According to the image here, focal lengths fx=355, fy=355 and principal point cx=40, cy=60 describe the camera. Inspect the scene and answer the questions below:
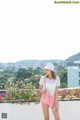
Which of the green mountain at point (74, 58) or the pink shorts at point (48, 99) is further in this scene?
the green mountain at point (74, 58)

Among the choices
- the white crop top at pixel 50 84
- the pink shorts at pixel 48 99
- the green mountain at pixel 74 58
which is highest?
the green mountain at pixel 74 58

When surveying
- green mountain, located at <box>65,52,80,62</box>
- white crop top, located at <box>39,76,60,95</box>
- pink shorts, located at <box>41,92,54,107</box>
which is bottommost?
pink shorts, located at <box>41,92,54,107</box>

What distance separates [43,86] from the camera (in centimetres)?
480

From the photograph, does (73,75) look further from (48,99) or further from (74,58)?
(48,99)

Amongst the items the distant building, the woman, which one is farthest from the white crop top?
the distant building

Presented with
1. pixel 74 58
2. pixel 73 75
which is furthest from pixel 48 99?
pixel 74 58

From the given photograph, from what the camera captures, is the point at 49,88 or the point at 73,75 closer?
the point at 49,88

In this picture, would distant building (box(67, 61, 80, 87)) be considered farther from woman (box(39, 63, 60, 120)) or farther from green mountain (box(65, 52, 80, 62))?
woman (box(39, 63, 60, 120))

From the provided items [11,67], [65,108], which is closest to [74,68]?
[65,108]

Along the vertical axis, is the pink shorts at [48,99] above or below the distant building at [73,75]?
below

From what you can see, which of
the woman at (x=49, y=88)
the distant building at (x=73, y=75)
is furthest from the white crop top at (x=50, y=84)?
the distant building at (x=73, y=75)

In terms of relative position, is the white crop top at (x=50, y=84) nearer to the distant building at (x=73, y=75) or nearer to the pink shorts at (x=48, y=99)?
the pink shorts at (x=48, y=99)

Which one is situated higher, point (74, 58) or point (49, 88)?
point (74, 58)

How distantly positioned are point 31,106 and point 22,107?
138mm
